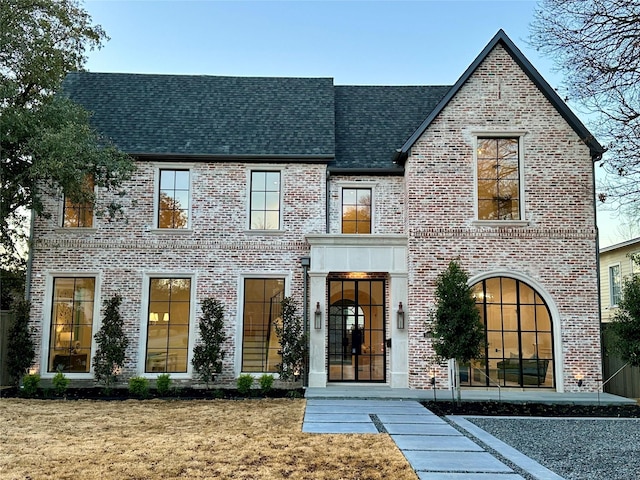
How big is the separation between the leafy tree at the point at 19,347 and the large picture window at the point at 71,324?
63cm

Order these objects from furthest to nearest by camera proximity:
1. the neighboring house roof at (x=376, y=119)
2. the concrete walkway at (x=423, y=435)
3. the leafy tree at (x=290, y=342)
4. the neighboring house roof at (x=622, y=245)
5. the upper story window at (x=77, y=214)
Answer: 1. the neighboring house roof at (x=622, y=245)
2. the neighboring house roof at (x=376, y=119)
3. the upper story window at (x=77, y=214)
4. the leafy tree at (x=290, y=342)
5. the concrete walkway at (x=423, y=435)

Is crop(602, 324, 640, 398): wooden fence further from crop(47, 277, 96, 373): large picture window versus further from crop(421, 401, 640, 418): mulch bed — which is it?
crop(47, 277, 96, 373): large picture window

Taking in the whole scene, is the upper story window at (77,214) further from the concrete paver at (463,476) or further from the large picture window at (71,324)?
the concrete paver at (463,476)

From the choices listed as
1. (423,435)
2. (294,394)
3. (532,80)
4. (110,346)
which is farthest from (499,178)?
(110,346)

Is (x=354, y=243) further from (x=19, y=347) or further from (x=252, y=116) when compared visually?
(x=19, y=347)

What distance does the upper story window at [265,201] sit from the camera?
46.1 feet

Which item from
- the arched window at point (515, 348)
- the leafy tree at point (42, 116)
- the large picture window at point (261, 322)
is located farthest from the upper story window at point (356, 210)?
the leafy tree at point (42, 116)

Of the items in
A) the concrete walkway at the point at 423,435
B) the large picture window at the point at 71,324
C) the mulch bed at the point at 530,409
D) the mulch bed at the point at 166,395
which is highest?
the large picture window at the point at 71,324

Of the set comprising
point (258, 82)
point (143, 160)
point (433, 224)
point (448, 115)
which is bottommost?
point (433, 224)

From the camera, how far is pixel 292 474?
5832 millimetres

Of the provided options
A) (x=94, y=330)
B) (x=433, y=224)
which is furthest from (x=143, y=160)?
(x=433, y=224)

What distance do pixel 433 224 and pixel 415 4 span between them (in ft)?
25.9

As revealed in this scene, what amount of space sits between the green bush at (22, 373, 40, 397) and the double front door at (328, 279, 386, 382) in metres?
6.94

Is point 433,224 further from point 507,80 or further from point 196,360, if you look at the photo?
point 196,360
